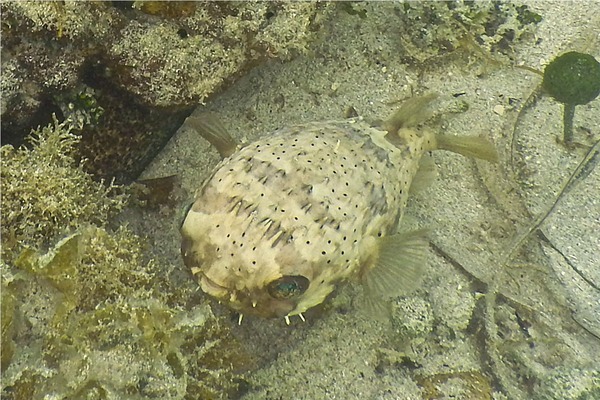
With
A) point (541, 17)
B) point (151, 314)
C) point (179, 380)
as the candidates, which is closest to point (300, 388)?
point (179, 380)

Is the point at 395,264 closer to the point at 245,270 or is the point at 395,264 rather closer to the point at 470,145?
the point at 245,270

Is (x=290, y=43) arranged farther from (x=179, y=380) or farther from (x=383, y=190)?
(x=179, y=380)

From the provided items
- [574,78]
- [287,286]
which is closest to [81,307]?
[287,286]

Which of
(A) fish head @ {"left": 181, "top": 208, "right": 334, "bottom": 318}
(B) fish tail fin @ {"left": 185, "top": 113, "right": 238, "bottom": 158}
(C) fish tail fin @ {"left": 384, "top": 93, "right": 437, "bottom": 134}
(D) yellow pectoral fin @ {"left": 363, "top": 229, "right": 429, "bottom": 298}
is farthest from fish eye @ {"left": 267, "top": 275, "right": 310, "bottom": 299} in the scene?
(C) fish tail fin @ {"left": 384, "top": 93, "right": 437, "bottom": 134}

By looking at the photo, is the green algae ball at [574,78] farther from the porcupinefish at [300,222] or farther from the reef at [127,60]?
the reef at [127,60]

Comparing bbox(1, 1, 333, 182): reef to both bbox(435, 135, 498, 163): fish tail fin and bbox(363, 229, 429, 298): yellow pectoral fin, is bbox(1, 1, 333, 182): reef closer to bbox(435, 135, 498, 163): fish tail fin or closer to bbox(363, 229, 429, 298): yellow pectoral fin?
bbox(435, 135, 498, 163): fish tail fin

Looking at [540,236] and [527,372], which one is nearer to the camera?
[527,372]
